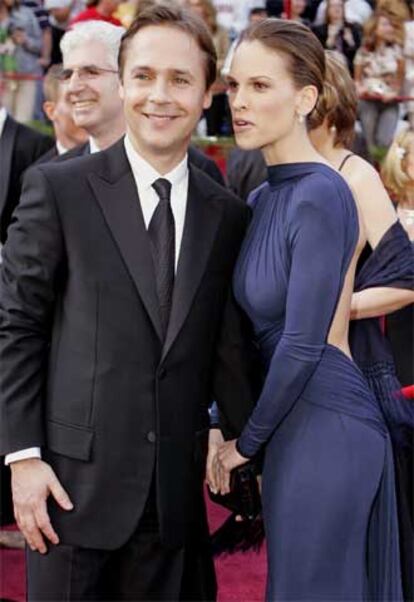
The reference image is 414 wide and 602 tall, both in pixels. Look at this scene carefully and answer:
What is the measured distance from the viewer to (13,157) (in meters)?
4.27

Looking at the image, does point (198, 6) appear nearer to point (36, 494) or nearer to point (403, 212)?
point (403, 212)

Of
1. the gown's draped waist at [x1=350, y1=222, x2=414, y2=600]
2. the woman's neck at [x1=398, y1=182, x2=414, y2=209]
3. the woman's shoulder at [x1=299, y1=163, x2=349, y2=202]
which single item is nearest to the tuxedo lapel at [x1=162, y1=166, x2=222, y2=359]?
the woman's shoulder at [x1=299, y1=163, x2=349, y2=202]

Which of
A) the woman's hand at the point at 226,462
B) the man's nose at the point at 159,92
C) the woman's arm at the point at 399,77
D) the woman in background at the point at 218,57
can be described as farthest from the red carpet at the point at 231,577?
the woman's arm at the point at 399,77

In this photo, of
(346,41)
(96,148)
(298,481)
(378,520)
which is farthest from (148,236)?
(346,41)

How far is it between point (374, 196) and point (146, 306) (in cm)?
141

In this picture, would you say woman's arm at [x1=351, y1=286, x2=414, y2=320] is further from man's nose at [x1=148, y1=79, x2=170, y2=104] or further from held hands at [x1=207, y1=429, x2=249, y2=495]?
man's nose at [x1=148, y1=79, x2=170, y2=104]

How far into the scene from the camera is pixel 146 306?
2.38m

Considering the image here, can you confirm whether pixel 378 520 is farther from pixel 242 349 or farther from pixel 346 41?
pixel 346 41

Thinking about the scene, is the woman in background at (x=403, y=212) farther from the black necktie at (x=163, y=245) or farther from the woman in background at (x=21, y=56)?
the woman in background at (x=21, y=56)

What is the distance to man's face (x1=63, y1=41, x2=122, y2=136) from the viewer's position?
3648mm

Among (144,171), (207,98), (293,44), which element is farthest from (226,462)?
(293,44)

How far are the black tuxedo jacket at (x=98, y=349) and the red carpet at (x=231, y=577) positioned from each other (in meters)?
0.72

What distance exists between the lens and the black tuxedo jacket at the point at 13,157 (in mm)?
4109

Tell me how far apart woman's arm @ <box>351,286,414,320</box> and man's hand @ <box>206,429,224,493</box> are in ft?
2.38
